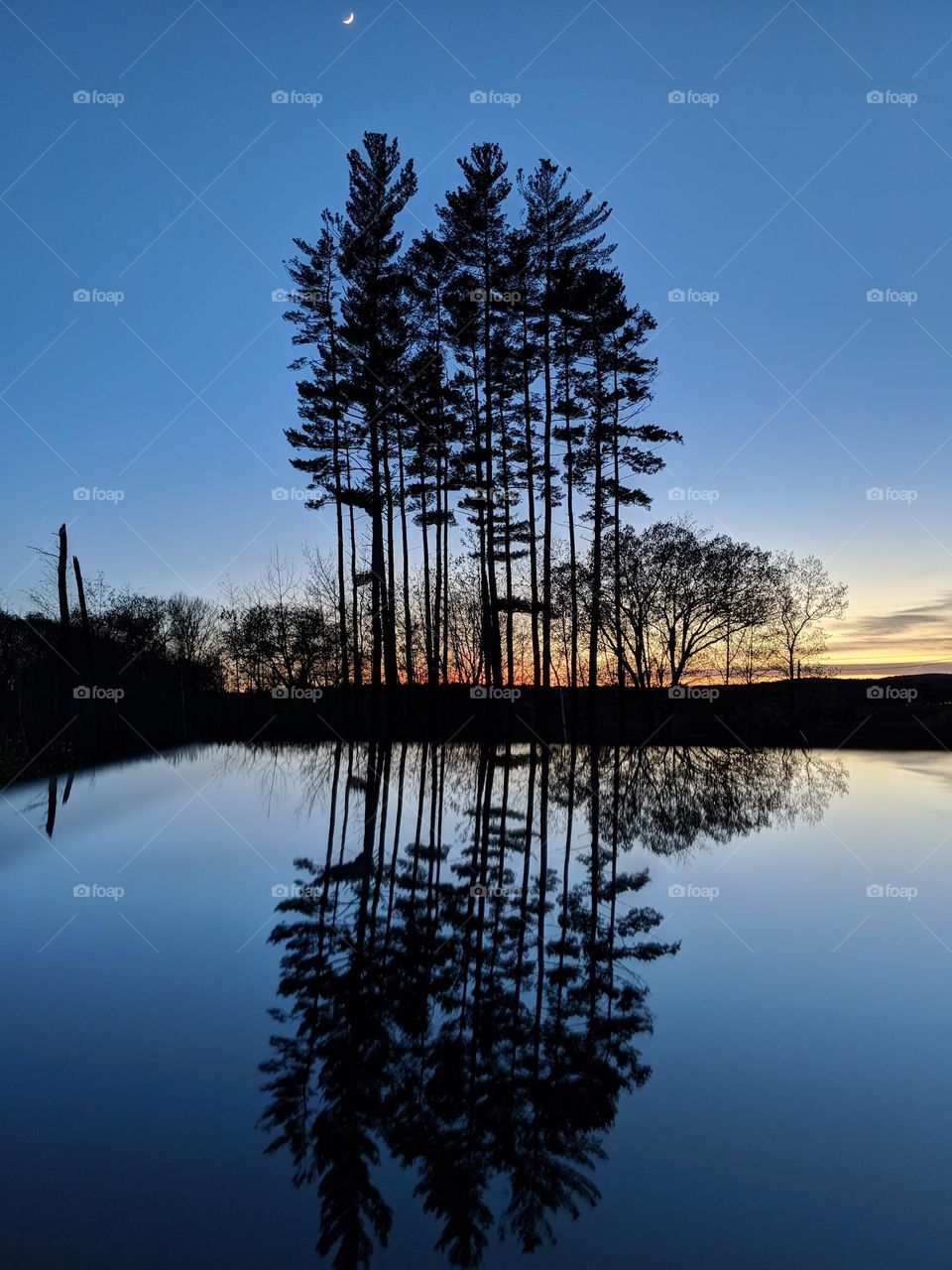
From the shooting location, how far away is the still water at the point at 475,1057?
9.52 feet

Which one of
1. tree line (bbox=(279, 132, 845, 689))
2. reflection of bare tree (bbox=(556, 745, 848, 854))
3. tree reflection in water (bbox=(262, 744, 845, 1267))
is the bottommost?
reflection of bare tree (bbox=(556, 745, 848, 854))

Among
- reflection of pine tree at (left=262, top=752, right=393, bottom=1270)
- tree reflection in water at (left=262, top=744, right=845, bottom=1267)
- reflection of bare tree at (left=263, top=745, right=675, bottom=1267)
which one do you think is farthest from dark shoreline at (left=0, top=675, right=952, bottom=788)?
reflection of pine tree at (left=262, top=752, right=393, bottom=1270)

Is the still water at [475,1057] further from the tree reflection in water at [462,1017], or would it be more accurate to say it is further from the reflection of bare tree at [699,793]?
the reflection of bare tree at [699,793]

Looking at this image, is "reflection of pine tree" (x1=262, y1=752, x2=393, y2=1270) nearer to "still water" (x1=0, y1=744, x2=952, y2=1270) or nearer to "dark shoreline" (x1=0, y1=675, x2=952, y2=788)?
"still water" (x1=0, y1=744, x2=952, y2=1270)

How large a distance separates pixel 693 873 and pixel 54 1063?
648 centimetres

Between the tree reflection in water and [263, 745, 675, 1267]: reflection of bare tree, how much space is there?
12 millimetres

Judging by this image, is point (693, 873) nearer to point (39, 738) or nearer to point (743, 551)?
point (39, 738)

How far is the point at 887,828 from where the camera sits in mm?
11781

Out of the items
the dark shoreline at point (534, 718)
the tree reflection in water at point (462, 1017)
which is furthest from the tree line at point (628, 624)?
the tree reflection in water at point (462, 1017)

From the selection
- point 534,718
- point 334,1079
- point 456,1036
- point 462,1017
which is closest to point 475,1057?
point 456,1036

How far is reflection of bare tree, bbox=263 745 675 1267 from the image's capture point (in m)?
3.11

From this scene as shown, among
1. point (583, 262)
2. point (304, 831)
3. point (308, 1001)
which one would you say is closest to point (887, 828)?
point (304, 831)

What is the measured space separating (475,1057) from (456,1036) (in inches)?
11.0

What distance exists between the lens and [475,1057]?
13.6ft
